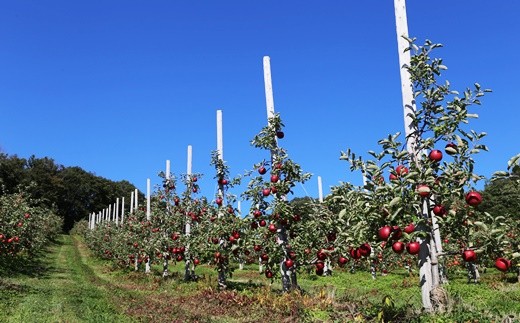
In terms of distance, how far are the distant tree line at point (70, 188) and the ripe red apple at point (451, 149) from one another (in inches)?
2681

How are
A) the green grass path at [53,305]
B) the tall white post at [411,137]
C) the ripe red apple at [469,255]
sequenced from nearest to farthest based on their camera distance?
the ripe red apple at [469,255], the tall white post at [411,137], the green grass path at [53,305]

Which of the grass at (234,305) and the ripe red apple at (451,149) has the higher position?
the ripe red apple at (451,149)

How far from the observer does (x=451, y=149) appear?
5.55 meters

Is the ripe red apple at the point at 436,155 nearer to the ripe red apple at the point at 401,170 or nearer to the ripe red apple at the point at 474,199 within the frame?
the ripe red apple at the point at 401,170

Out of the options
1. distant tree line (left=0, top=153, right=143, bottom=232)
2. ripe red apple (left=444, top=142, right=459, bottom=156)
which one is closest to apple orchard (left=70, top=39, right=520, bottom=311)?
ripe red apple (left=444, top=142, right=459, bottom=156)

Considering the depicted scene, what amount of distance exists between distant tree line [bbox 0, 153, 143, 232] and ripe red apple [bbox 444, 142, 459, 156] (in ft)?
223

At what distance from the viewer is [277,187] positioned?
11406mm

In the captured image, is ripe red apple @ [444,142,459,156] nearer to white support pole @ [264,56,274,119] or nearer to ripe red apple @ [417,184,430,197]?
ripe red apple @ [417,184,430,197]

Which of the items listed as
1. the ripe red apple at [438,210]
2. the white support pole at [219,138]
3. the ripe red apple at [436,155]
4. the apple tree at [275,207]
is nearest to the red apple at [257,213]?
the apple tree at [275,207]

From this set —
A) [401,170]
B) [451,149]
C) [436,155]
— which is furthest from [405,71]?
[401,170]

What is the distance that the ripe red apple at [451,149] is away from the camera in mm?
5555

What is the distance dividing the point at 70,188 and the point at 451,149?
8295cm

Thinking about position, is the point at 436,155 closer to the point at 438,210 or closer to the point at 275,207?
the point at 438,210

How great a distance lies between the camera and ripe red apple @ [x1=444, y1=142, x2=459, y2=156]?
5555 mm
